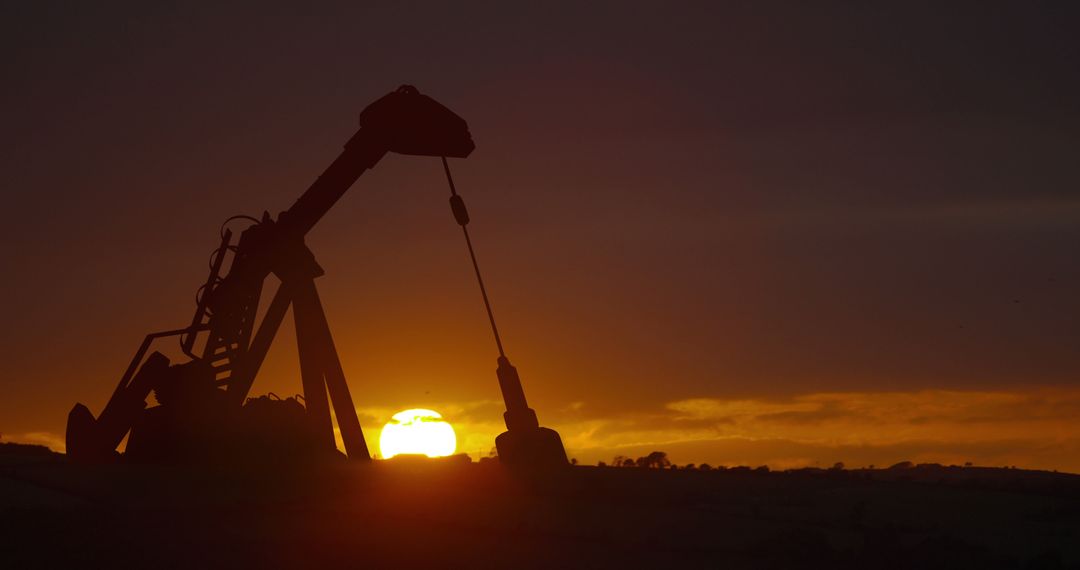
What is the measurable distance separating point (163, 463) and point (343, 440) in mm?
2913

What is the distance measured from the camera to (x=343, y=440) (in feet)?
60.9

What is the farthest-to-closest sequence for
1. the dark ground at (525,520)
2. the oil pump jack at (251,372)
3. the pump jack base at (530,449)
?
1. the oil pump jack at (251,372)
2. the pump jack base at (530,449)
3. the dark ground at (525,520)

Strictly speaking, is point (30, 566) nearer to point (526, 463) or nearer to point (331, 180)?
point (526, 463)

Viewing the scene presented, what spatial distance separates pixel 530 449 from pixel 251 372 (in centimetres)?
685

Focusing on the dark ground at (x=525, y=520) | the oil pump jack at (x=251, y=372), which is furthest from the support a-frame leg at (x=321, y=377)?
the dark ground at (x=525, y=520)

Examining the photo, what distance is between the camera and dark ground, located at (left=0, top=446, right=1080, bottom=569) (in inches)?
361

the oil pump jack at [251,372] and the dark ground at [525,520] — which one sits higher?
the oil pump jack at [251,372]

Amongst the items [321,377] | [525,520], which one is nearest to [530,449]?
[525,520]

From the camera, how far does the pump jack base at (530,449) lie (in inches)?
567

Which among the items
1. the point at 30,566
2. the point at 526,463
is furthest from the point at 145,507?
the point at 526,463

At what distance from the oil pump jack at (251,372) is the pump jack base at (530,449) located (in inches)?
183

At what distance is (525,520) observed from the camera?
10.7 metres

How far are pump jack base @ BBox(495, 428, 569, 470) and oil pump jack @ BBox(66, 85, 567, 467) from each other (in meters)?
4.64

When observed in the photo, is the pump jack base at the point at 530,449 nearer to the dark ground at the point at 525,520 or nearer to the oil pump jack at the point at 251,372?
the dark ground at the point at 525,520
